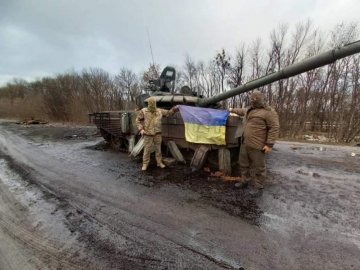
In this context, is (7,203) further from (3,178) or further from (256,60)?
(256,60)

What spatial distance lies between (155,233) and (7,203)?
2762 millimetres

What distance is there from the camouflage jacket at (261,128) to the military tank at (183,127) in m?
1.00

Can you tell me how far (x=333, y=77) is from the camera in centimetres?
2150

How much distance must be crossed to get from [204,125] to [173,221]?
3187 millimetres

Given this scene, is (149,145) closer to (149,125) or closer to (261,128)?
(149,125)

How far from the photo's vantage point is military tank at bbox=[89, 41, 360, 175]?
4.91 m

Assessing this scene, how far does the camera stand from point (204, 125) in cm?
668

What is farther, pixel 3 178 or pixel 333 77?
pixel 333 77

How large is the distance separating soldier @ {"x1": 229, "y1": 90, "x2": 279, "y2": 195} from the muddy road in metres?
0.47

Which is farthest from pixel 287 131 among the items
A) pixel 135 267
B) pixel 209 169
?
pixel 135 267

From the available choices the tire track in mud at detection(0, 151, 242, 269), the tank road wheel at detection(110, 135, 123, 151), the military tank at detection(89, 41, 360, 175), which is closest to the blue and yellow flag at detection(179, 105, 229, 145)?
the military tank at detection(89, 41, 360, 175)

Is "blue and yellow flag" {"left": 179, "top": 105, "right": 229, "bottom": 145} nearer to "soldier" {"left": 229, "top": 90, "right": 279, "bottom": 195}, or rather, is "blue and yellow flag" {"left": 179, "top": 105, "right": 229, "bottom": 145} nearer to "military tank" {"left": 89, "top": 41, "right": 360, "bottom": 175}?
"military tank" {"left": 89, "top": 41, "right": 360, "bottom": 175}

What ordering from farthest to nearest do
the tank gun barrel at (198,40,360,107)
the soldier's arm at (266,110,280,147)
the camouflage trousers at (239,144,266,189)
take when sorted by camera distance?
the camouflage trousers at (239,144,266,189), the soldier's arm at (266,110,280,147), the tank gun barrel at (198,40,360,107)

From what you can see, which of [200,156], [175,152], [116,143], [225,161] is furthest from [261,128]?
[116,143]
